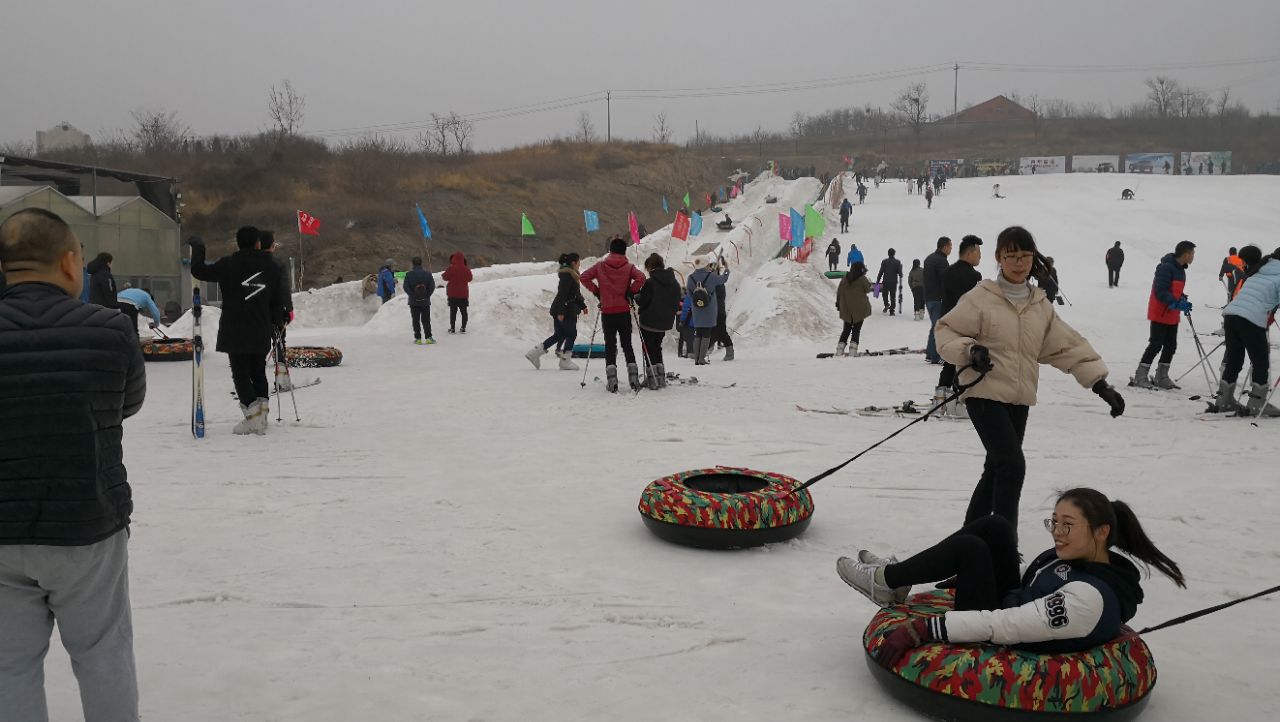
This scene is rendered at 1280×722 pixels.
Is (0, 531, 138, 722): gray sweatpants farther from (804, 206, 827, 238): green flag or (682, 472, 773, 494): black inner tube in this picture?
(804, 206, 827, 238): green flag

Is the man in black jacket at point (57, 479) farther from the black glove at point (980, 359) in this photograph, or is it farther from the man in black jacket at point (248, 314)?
the man in black jacket at point (248, 314)

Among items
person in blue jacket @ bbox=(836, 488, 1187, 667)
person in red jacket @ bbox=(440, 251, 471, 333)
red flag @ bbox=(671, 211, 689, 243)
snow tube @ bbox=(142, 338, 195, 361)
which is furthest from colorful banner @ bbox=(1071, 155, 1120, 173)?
person in blue jacket @ bbox=(836, 488, 1187, 667)

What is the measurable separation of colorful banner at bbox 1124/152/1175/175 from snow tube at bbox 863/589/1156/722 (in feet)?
241

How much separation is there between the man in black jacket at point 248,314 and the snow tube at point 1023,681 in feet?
23.7

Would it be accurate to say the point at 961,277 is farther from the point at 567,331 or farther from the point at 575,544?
the point at 567,331

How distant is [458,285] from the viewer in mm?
19469

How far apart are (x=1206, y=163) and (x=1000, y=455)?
7418cm

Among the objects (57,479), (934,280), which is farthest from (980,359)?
(934,280)

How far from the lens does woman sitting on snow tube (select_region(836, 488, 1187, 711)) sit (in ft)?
11.2

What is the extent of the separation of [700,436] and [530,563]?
4134 millimetres

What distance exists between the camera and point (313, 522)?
619cm

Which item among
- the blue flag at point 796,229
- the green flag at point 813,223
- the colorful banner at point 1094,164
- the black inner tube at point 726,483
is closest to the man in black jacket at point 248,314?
the black inner tube at point 726,483

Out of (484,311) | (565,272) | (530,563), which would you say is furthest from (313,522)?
(484,311)

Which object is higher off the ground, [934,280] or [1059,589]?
[934,280]
